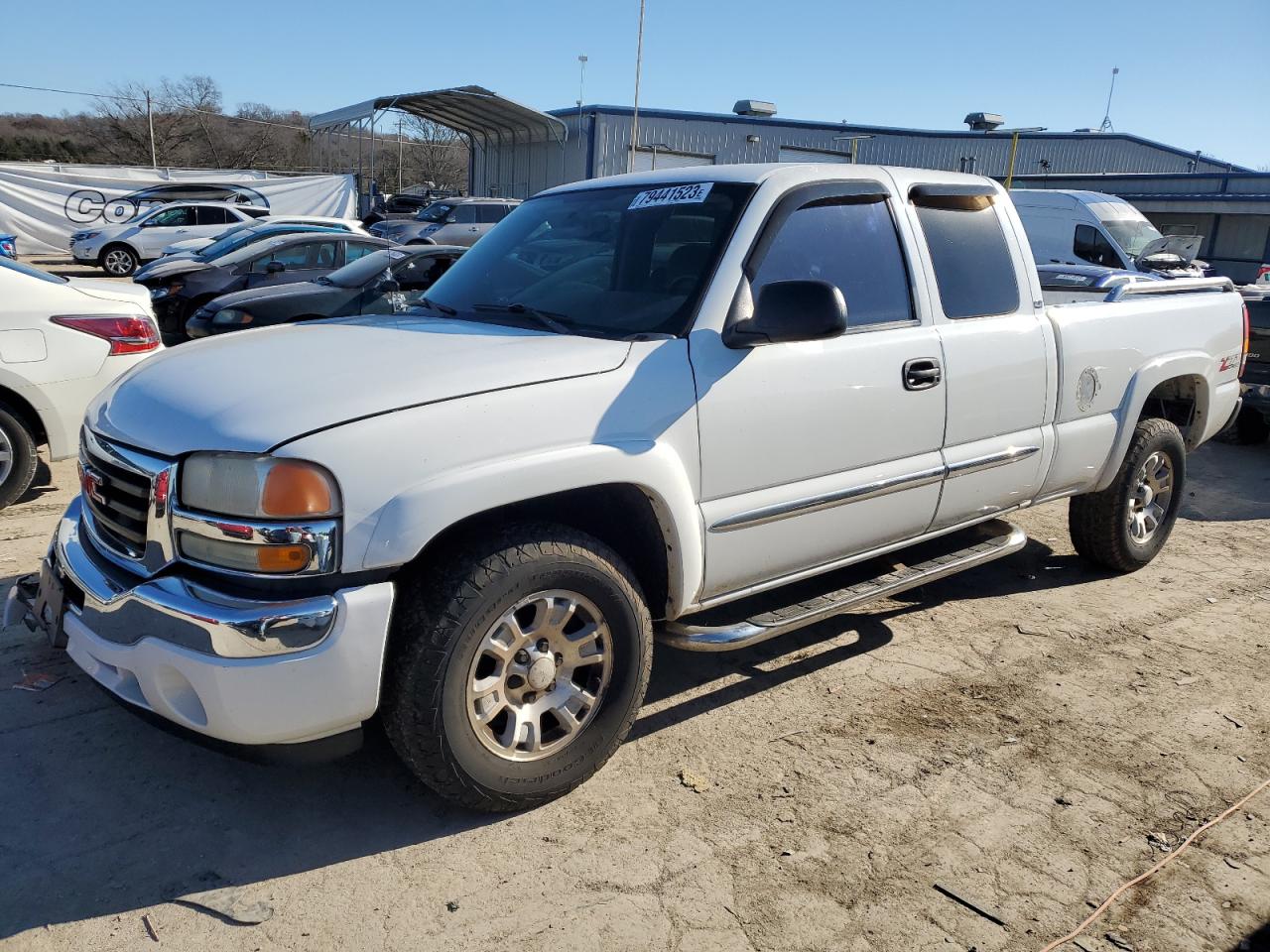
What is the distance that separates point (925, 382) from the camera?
379cm

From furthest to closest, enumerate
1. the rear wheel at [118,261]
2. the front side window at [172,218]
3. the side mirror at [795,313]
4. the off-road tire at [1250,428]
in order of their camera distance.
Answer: the front side window at [172,218] < the rear wheel at [118,261] < the off-road tire at [1250,428] < the side mirror at [795,313]

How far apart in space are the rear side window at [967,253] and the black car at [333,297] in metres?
5.82

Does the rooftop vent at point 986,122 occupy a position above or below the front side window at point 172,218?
above

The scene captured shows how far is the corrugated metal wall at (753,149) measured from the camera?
32.7 meters

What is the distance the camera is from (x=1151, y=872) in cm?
285

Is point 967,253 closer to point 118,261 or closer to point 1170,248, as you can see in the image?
point 1170,248

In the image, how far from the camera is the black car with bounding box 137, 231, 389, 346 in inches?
447

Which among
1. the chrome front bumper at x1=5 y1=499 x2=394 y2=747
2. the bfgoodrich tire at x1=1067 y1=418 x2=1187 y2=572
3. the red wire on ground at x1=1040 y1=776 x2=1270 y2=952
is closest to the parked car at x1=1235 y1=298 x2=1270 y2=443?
the bfgoodrich tire at x1=1067 y1=418 x2=1187 y2=572

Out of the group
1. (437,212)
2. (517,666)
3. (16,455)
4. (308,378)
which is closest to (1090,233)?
(437,212)

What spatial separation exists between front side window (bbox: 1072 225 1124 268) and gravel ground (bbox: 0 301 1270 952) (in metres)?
13.1

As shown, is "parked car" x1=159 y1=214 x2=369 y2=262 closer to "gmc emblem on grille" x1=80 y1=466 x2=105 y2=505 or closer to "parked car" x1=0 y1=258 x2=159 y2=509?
"parked car" x1=0 y1=258 x2=159 y2=509

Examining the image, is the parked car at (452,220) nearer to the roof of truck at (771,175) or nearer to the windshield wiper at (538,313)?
the roof of truck at (771,175)

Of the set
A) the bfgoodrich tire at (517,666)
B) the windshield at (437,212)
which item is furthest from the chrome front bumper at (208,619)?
the windshield at (437,212)

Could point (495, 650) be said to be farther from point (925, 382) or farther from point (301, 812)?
point (925, 382)
